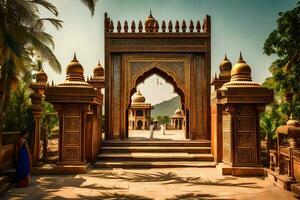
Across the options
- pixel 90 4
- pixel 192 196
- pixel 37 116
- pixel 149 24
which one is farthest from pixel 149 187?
pixel 149 24

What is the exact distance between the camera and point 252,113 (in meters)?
8.80

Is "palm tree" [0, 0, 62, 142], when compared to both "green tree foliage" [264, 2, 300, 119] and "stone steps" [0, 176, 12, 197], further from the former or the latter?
"green tree foliage" [264, 2, 300, 119]

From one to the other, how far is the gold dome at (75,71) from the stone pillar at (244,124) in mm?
4447

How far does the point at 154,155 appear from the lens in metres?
10.6

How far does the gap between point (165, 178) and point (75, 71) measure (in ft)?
14.3

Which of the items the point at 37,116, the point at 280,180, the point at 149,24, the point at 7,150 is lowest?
the point at 280,180

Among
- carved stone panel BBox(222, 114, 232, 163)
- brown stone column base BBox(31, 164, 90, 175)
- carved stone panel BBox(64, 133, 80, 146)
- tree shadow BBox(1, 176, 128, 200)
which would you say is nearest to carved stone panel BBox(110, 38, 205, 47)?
carved stone panel BBox(222, 114, 232, 163)

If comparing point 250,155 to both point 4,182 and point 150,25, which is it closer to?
point 4,182

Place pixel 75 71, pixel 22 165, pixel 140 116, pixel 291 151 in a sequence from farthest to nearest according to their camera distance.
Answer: pixel 140 116 < pixel 75 71 < pixel 22 165 < pixel 291 151

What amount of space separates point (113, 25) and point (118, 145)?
5.37 m

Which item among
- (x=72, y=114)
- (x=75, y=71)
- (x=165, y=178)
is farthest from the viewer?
(x=75, y=71)

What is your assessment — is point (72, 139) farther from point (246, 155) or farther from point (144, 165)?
point (246, 155)

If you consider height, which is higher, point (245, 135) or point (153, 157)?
point (245, 135)

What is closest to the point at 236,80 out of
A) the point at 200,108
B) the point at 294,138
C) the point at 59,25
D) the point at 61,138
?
the point at 294,138
